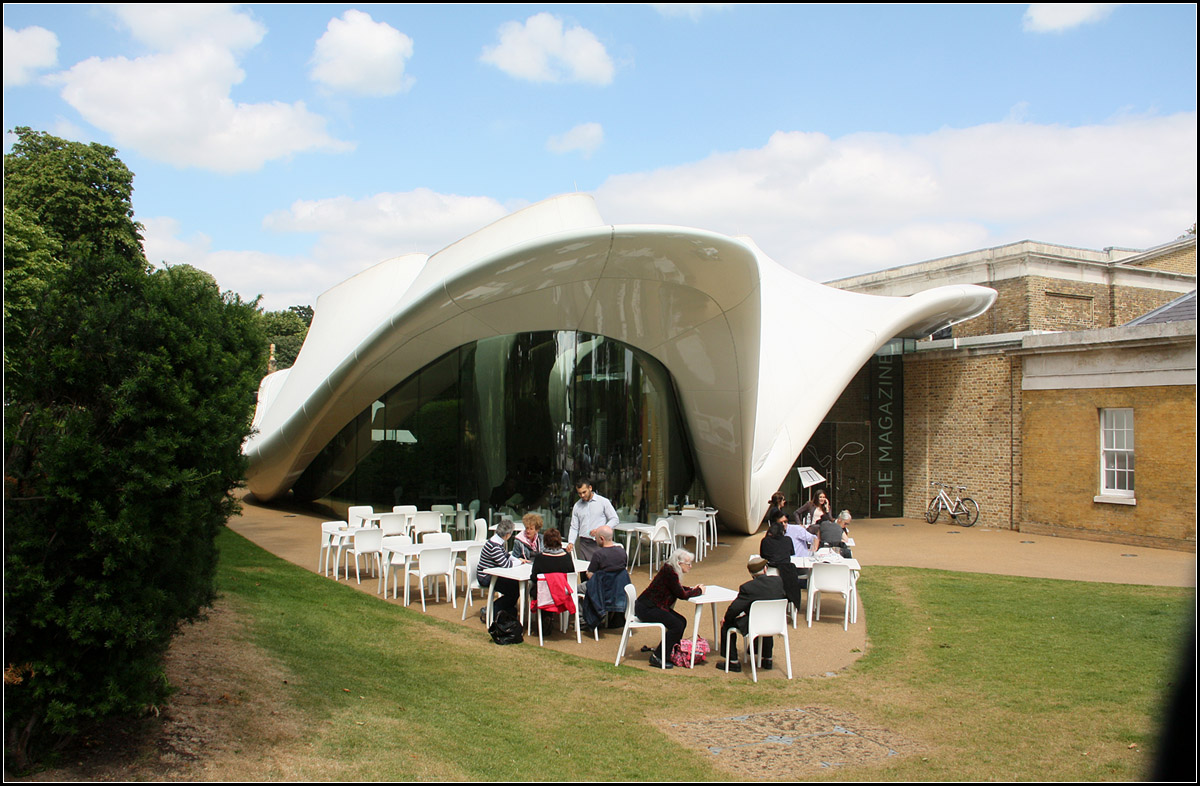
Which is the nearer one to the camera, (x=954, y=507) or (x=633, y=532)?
(x=633, y=532)

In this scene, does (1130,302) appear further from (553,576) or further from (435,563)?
(435,563)

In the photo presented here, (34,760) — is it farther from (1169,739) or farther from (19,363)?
(1169,739)

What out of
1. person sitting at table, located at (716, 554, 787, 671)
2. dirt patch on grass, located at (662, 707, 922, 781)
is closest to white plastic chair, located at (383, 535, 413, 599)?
person sitting at table, located at (716, 554, 787, 671)

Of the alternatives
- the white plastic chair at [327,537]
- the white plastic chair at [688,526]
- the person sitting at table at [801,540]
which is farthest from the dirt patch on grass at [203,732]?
the white plastic chair at [688,526]

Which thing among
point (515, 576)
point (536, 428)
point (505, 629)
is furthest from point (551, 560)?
point (536, 428)

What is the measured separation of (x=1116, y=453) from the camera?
15.7m

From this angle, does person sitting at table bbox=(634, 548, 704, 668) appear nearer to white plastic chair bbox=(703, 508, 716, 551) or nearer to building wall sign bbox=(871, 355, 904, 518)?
white plastic chair bbox=(703, 508, 716, 551)

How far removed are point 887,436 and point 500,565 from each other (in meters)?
14.1

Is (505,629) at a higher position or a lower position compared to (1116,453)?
lower

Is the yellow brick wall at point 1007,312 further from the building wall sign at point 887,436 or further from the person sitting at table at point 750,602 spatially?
the person sitting at table at point 750,602

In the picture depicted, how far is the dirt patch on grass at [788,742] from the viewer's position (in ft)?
16.0

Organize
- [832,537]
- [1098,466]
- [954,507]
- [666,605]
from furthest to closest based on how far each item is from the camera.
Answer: [954,507] → [1098,466] → [832,537] → [666,605]

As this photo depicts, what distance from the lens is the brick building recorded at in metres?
14.9

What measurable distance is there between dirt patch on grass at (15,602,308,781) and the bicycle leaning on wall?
16549mm
